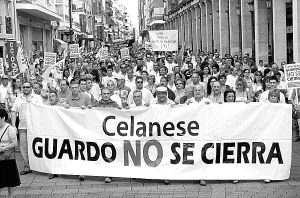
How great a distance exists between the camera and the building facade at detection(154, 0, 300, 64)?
25.9 metres

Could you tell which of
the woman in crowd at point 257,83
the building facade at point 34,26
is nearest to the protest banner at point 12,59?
the woman in crowd at point 257,83

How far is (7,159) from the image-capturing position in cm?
817

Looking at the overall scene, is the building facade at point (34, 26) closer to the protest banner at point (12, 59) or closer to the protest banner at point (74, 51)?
the protest banner at point (74, 51)

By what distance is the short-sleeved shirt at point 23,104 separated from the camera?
33.9 ft

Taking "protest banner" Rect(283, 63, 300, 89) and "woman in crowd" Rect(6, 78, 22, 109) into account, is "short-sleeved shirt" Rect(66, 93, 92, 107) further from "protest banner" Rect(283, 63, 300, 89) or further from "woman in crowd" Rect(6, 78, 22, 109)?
"protest banner" Rect(283, 63, 300, 89)

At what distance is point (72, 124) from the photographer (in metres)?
9.79

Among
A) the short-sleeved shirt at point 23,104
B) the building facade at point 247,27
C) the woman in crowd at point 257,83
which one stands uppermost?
the building facade at point 247,27

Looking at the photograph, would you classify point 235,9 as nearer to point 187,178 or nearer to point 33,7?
point 33,7

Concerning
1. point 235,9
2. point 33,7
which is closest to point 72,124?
point 235,9

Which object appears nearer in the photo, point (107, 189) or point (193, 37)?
point (107, 189)

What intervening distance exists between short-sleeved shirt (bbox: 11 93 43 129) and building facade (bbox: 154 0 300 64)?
1364 centimetres

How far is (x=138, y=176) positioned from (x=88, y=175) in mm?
859

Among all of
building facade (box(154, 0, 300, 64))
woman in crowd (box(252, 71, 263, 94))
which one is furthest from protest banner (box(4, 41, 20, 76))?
building facade (box(154, 0, 300, 64))

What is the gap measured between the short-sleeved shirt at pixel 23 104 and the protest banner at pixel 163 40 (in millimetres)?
12843
